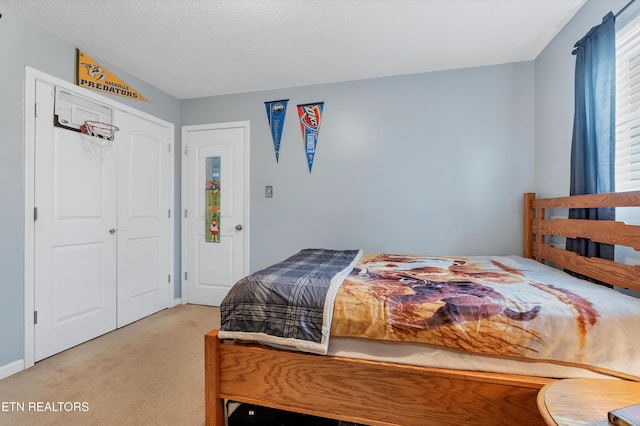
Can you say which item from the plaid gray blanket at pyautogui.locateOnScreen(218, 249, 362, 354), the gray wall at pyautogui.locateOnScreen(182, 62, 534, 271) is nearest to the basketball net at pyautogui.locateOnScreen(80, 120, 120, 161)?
the gray wall at pyautogui.locateOnScreen(182, 62, 534, 271)

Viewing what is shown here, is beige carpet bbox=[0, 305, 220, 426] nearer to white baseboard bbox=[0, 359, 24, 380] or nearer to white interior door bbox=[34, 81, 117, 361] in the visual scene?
white baseboard bbox=[0, 359, 24, 380]

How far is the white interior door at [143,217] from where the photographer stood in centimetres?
262

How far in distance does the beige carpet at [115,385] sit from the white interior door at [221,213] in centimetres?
81

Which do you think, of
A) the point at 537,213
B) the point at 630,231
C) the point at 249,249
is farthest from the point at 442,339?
the point at 249,249

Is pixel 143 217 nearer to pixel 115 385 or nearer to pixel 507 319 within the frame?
pixel 115 385

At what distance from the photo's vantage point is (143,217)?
2.82 m

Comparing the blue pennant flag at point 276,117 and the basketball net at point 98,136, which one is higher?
the blue pennant flag at point 276,117

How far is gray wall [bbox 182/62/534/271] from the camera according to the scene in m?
2.50

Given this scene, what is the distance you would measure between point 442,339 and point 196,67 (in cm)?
286

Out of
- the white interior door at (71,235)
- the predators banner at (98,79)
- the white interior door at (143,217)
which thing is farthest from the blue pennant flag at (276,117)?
the white interior door at (71,235)

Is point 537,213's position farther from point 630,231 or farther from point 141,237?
point 141,237

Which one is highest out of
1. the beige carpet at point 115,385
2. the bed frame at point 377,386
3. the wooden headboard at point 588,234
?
the wooden headboard at point 588,234

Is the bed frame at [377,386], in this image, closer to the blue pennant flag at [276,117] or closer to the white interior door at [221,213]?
the white interior door at [221,213]

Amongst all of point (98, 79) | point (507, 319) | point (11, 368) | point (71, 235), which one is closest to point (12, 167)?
point (71, 235)
